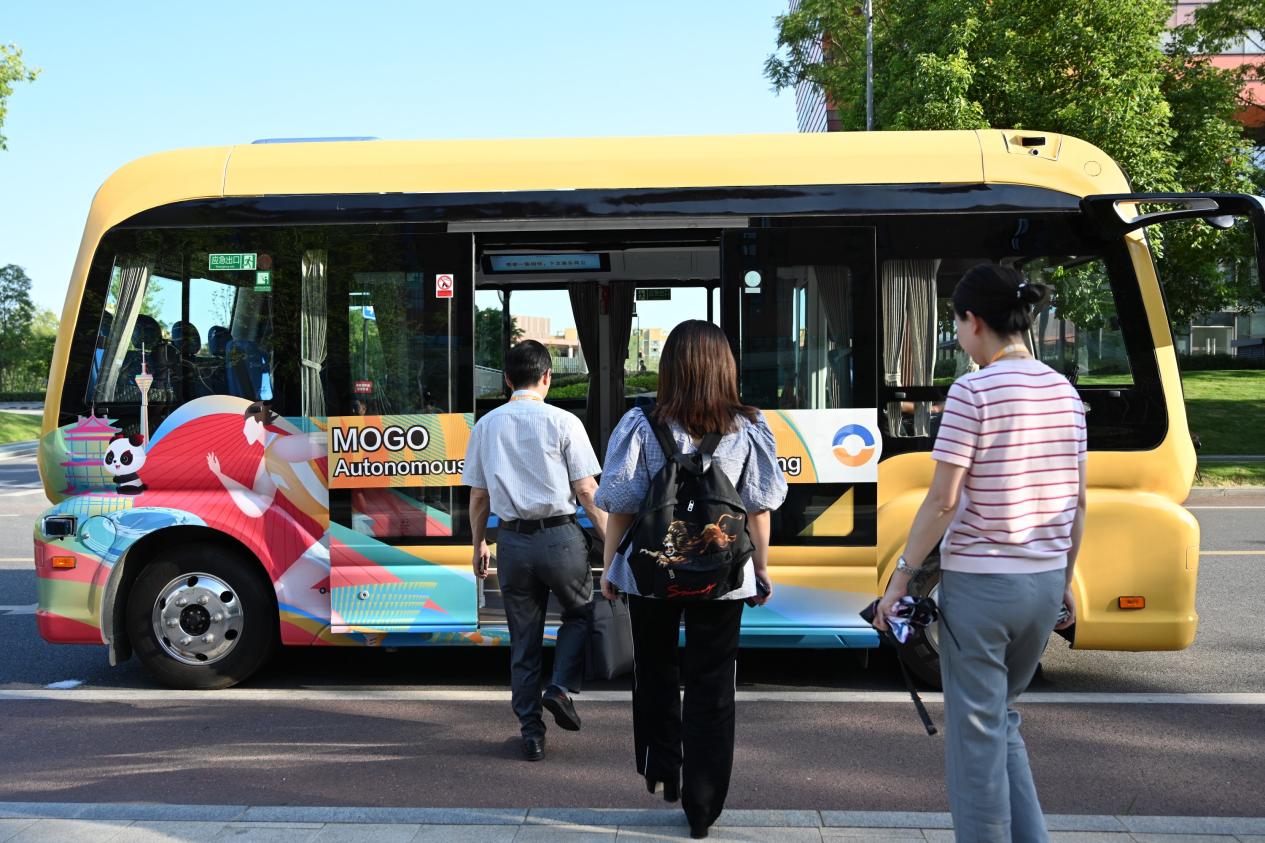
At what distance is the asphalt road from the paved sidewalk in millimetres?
315

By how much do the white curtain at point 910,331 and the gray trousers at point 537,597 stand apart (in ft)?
6.97

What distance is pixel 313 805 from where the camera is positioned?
15.1 feet

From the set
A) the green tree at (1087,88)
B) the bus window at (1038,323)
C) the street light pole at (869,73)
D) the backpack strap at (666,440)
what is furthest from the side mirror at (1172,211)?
Result: the street light pole at (869,73)

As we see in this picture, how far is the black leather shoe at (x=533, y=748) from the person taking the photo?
514cm

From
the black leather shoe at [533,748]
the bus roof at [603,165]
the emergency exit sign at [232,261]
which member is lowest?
the black leather shoe at [533,748]

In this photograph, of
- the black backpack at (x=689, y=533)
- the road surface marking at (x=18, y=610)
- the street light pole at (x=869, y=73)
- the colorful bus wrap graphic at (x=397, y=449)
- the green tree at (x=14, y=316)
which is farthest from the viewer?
the green tree at (x=14, y=316)

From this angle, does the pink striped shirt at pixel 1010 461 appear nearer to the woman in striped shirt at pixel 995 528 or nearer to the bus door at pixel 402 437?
the woman in striped shirt at pixel 995 528

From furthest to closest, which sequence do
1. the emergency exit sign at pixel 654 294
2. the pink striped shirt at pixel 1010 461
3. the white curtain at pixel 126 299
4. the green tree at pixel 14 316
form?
the green tree at pixel 14 316 → the emergency exit sign at pixel 654 294 → the white curtain at pixel 126 299 → the pink striped shirt at pixel 1010 461

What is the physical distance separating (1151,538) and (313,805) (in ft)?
14.3

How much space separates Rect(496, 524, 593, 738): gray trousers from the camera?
500 centimetres

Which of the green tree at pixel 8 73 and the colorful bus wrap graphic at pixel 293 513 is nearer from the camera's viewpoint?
the colorful bus wrap graphic at pixel 293 513

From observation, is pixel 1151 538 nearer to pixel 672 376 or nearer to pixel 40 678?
pixel 672 376

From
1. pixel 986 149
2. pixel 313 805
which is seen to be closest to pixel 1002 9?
pixel 986 149

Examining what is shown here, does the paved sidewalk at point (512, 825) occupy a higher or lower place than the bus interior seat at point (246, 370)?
lower
